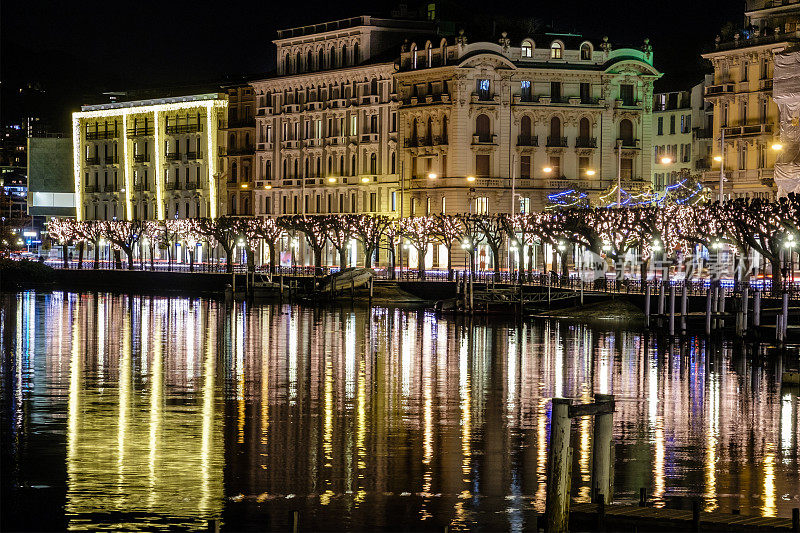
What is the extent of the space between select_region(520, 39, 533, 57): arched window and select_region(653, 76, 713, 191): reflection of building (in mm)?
14936

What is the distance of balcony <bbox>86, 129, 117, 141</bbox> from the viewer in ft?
582

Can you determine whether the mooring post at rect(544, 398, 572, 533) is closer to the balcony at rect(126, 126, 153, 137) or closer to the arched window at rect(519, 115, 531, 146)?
the arched window at rect(519, 115, 531, 146)

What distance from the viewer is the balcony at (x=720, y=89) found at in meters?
117

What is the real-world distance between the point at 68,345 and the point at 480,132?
7297cm

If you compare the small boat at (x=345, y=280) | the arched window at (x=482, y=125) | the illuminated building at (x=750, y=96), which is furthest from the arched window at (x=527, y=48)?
the small boat at (x=345, y=280)

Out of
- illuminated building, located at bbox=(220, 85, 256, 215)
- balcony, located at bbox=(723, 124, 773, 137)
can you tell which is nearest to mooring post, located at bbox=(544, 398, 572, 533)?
balcony, located at bbox=(723, 124, 773, 137)

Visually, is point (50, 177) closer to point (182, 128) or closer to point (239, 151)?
point (182, 128)

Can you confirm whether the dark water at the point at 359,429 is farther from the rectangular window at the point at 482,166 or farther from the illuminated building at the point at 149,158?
the illuminated building at the point at 149,158

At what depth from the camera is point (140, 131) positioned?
568ft

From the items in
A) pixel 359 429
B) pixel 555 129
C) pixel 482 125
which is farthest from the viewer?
pixel 555 129

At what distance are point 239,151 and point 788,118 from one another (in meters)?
69.5

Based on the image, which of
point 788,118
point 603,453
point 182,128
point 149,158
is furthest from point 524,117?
point 603,453

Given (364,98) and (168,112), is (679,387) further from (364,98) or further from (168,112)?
(168,112)

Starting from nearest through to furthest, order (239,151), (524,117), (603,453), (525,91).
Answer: (603,453) → (525,91) → (524,117) → (239,151)
